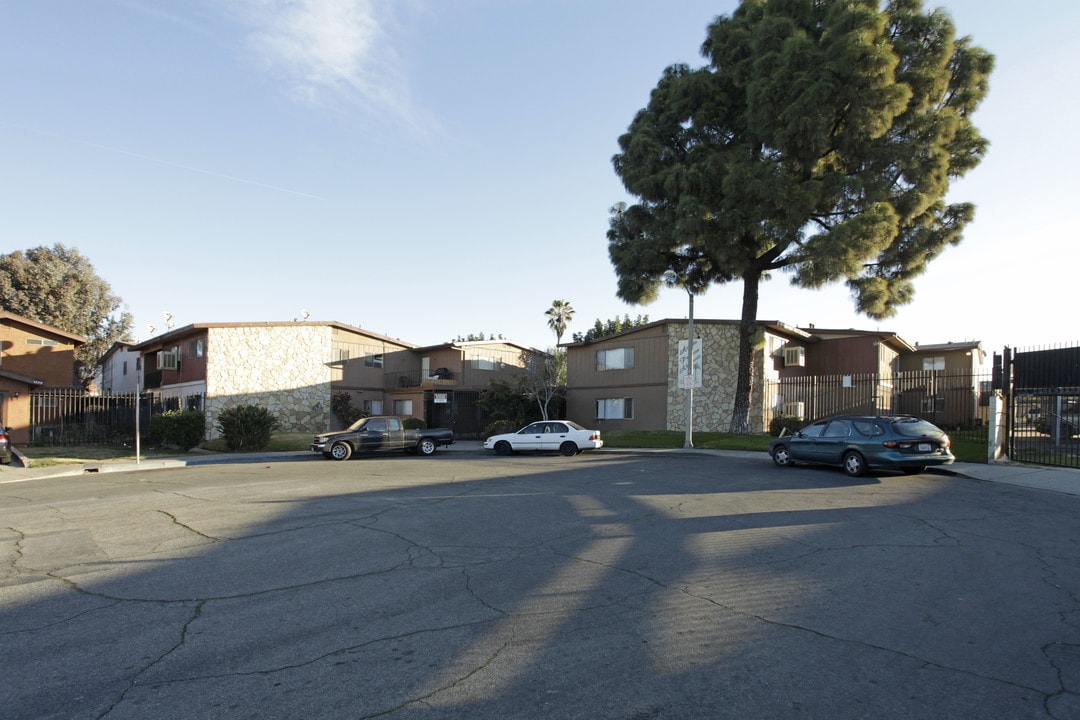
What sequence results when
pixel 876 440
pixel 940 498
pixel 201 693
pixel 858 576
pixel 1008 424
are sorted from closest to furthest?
pixel 201 693 → pixel 858 576 → pixel 940 498 → pixel 876 440 → pixel 1008 424

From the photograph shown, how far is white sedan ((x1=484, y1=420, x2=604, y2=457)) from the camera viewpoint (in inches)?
928

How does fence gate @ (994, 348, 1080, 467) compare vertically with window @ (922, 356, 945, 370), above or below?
below

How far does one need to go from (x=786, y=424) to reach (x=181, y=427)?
24664mm

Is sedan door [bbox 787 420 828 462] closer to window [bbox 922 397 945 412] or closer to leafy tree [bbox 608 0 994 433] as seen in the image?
leafy tree [bbox 608 0 994 433]

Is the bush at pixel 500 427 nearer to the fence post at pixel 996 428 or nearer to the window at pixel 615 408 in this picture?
the window at pixel 615 408

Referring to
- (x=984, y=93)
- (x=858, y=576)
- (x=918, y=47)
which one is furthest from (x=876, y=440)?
(x=984, y=93)

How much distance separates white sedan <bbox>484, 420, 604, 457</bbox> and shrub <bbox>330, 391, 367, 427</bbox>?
48.7 ft

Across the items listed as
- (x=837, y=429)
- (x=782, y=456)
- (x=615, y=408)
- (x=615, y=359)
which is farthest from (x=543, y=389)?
(x=837, y=429)

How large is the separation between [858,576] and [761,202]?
20.4m

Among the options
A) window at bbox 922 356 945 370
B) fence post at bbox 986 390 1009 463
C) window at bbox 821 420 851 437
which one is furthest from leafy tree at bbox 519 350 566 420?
window at bbox 922 356 945 370

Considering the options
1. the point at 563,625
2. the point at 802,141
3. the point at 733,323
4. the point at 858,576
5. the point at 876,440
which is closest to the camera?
the point at 563,625

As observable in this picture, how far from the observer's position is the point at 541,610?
5.46m

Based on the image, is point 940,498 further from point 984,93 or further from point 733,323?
point 984,93

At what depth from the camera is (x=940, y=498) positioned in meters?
11.8
